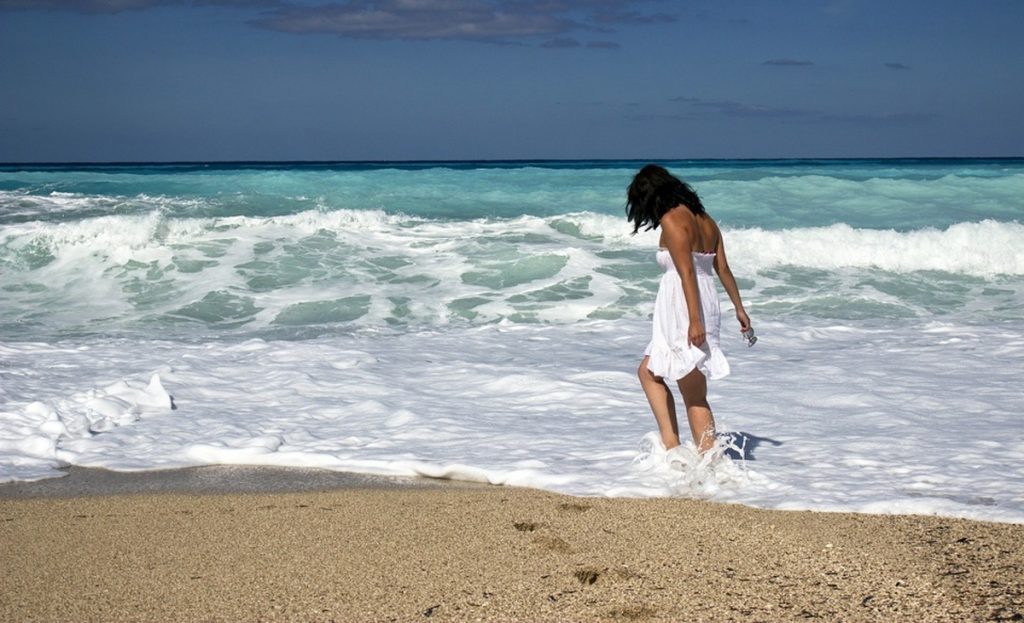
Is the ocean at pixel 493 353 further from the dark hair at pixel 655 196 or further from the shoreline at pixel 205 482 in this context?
the dark hair at pixel 655 196

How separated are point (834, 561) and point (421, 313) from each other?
27.5ft

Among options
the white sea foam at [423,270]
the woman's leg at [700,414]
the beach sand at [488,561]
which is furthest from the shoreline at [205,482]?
the white sea foam at [423,270]

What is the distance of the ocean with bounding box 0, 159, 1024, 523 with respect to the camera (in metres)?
5.70

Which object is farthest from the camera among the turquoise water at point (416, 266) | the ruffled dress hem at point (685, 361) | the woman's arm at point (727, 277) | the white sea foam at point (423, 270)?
the white sea foam at point (423, 270)

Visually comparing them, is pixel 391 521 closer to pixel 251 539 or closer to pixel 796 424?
pixel 251 539

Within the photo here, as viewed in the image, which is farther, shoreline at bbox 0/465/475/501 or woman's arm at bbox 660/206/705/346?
shoreline at bbox 0/465/475/501

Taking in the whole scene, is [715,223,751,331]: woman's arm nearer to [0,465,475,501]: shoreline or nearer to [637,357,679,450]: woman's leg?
[637,357,679,450]: woman's leg

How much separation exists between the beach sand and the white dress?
24.8 inches

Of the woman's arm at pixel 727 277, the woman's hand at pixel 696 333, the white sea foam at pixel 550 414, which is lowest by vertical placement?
the white sea foam at pixel 550 414

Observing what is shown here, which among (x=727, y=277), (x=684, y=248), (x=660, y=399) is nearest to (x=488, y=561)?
(x=660, y=399)

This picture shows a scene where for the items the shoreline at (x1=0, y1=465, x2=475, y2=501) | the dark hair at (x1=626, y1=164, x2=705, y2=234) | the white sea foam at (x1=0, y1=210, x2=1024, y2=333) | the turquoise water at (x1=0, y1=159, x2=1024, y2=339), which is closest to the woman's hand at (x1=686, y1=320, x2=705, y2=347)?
the dark hair at (x1=626, y1=164, x2=705, y2=234)

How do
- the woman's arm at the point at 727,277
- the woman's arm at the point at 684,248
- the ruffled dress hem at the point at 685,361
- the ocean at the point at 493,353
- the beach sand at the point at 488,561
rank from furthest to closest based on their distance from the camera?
the ocean at the point at 493,353
the woman's arm at the point at 727,277
the ruffled dress hem at the point at 685,361
the woman's arm at the point at 684,248
the beach sand at the point at 488,561

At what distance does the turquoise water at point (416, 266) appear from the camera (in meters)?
12.0

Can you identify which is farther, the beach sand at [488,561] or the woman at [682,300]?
the woman at [682,300]
